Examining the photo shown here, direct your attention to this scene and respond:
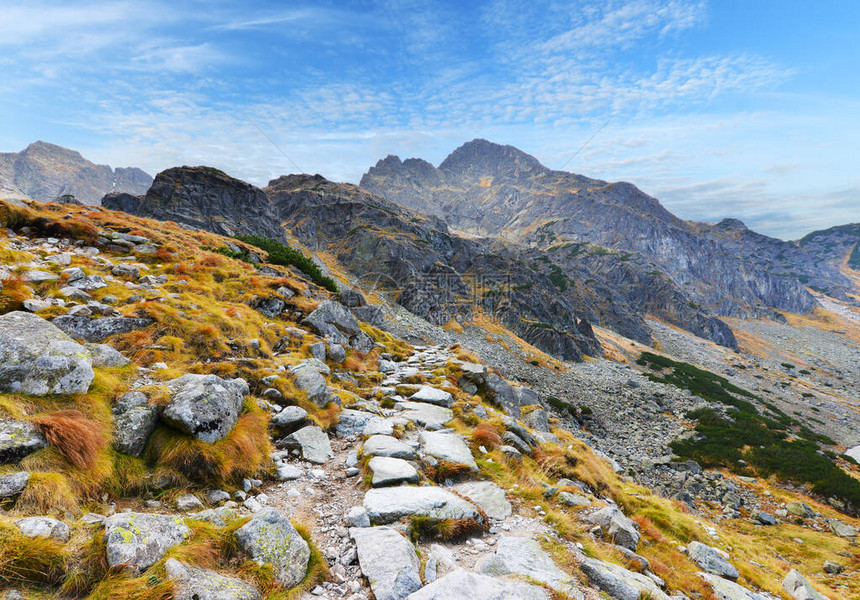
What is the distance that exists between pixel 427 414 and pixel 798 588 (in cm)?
1145

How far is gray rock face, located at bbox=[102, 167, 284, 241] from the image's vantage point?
197ft

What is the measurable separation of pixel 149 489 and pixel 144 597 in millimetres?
2874

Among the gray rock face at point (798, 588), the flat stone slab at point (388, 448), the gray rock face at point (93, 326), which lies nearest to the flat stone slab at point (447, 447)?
the flat stone slab at point (388, 448)

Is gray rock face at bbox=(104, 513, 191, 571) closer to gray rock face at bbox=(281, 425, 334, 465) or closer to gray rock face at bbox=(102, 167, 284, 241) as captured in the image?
gray rock face at bbox=(281, 425, 334, 465)

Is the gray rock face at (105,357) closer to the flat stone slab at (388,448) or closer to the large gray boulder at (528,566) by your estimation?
the flat stone slab at (388,448)

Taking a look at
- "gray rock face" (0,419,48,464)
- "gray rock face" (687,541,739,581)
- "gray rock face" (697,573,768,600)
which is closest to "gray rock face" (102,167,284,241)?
"gray rock face" (0,419,48,464)

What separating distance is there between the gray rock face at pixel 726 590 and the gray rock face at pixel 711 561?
443 mm

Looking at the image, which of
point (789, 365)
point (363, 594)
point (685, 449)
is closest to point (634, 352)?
point (685, 449)

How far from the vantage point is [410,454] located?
8289 mm

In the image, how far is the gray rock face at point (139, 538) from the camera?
11.2 ft

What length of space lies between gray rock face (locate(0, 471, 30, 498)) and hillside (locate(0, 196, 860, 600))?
0.02 m

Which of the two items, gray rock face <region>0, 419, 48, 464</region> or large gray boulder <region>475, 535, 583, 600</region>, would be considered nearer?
gray rock face <region>0, 419, 48, 464</region>

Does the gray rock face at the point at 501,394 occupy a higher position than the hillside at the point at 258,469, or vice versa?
the hillside at the point at 258,469

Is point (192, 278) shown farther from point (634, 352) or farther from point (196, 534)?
point (634, 352)
